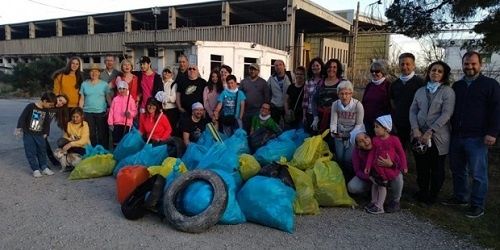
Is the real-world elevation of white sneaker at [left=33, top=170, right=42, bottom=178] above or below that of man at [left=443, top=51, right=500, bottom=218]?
below

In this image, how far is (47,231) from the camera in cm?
354

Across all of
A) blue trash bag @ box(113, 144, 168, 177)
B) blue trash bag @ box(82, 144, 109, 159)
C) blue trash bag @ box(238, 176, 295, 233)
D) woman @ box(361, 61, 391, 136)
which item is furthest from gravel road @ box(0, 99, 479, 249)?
woman @ box(361, 61, 391, 136)

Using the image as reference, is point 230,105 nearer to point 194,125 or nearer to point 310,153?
point 194,125

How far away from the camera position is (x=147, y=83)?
6238mm

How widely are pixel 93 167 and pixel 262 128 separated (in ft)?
7.57

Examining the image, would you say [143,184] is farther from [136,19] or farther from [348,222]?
[136,19]

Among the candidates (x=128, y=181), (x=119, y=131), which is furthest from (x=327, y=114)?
(x=119, y=131)

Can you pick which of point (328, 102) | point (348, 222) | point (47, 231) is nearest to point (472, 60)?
point (328, 102)

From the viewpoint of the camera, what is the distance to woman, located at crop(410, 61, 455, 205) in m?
4.25

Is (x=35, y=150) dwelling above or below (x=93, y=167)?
above

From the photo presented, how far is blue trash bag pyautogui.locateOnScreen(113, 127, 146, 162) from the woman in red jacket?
19cm

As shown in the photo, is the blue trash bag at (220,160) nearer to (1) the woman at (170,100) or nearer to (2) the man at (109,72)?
(1) the woman at (170,100)

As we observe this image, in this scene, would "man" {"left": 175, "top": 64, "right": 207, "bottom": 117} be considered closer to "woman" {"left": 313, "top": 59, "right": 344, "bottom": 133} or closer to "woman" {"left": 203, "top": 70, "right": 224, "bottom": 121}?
"woman" {"left": 203, "top": 70, "right": 224, "bottom": 121}

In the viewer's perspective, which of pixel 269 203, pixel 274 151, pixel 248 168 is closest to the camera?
pixel 269 203
